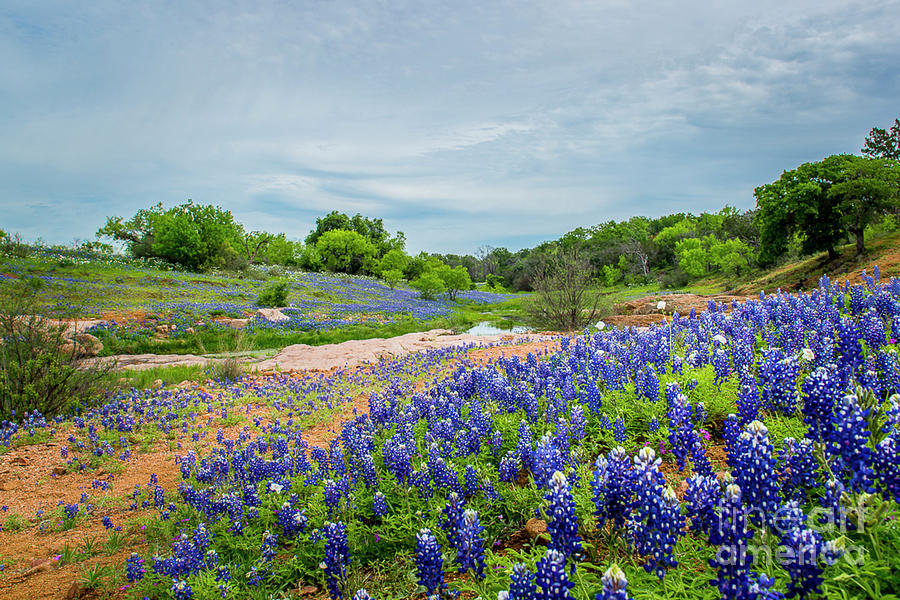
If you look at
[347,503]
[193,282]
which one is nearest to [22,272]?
[193,282]

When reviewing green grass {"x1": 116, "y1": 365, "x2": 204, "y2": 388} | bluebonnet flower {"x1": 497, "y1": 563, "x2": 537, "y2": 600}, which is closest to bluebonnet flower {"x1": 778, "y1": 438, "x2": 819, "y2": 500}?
bluebonnet flower {"x1": 497, "y1": 563, "x2": 537, "y2": 600}

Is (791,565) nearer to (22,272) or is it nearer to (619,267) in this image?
(22,272)

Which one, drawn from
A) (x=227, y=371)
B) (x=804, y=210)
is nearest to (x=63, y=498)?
(x=227, y=371)

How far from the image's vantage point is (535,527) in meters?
3.20

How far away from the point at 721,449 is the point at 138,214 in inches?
2973

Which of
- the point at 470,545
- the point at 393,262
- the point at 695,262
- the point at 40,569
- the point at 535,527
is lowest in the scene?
the point at 40,569

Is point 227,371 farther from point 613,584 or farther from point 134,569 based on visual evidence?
point 613,584

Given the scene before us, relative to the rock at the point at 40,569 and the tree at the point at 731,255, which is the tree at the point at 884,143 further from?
the rock at the point at 40,569

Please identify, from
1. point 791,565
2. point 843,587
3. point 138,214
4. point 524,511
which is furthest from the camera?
point 138,214

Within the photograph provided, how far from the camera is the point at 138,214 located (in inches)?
2472

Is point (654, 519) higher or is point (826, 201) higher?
point (826, 201)

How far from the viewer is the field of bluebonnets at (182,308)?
61.0ft

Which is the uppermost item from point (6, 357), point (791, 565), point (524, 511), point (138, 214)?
point (138, 214)

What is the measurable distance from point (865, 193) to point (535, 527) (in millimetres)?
31833
